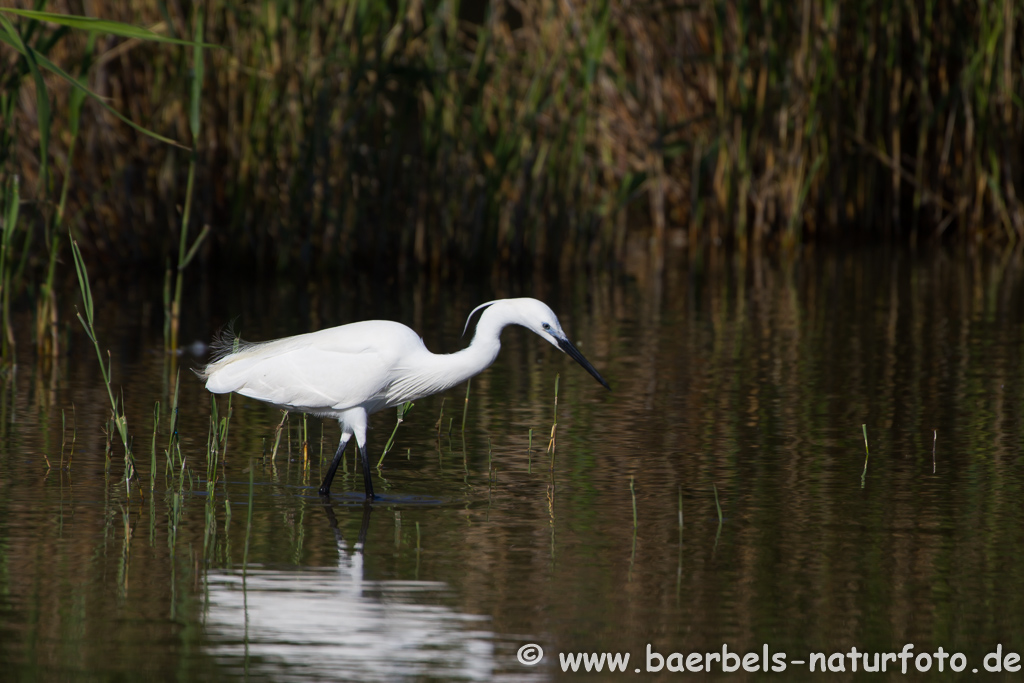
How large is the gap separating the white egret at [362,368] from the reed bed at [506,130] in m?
2.79

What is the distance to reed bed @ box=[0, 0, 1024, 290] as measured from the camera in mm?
9984

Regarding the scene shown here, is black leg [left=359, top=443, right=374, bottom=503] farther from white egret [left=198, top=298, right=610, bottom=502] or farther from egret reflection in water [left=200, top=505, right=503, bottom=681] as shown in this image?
egret reflection in water [left=200, top=505, right=503, bottom=681]

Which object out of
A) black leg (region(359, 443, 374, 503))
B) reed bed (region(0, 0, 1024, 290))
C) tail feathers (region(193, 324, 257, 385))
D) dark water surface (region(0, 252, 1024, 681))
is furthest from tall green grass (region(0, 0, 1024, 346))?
black leg (region(359, 443, 374, 503))

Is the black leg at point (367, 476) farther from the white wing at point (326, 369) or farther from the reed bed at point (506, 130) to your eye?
the reed bed at point (506, 130)

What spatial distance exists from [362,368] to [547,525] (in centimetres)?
81

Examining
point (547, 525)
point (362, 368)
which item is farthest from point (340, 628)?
point (362, 368)

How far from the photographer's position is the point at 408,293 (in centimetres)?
1043

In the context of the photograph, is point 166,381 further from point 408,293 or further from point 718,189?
point 718,189

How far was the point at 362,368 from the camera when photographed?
4.86 metres

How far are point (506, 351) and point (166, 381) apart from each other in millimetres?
Result: 2038

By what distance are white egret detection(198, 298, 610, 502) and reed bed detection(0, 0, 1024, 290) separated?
2792mm

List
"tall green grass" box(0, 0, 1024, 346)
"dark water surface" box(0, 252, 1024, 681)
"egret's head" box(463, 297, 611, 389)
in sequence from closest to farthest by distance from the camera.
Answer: "dark water surface" box(0, 252, 1024, 681) < "egret's head" box(463, 297, 611, 389) < "tall green grass" box(0, 0, 1024, 346)

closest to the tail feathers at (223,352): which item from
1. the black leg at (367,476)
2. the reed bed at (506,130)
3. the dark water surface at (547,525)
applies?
the dark water surface at (547,525)

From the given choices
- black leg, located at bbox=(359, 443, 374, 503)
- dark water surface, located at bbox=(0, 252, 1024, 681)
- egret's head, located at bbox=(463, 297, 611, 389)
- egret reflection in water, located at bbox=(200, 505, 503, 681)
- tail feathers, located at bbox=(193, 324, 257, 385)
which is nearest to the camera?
egret reflection in water, located at bbox=(200, 505, 503, 681)
